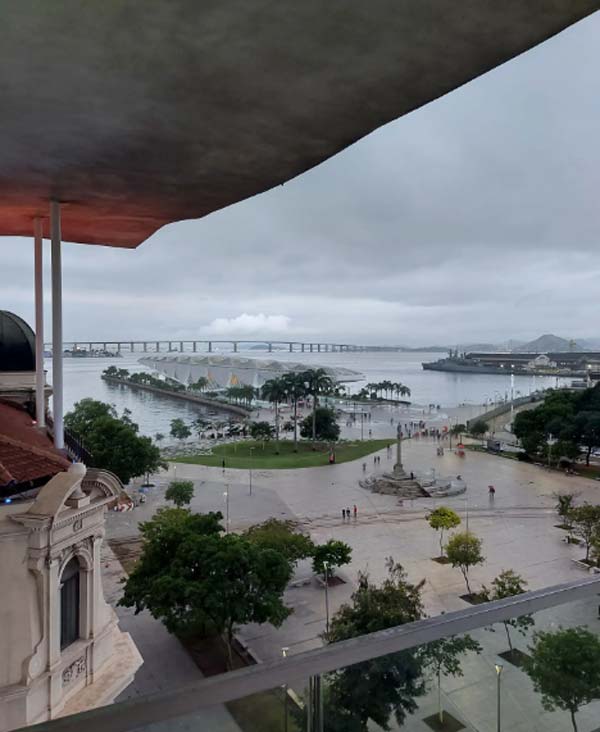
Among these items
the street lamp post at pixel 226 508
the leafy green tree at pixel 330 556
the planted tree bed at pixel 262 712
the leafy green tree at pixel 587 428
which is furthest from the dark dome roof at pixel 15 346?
the leafy green tree at pixel 587 428

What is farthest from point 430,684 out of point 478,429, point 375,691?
point 478,429

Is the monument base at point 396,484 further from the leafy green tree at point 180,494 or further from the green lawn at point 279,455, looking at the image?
the leafy green tree at point 180,494

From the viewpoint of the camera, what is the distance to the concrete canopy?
6.50 feet

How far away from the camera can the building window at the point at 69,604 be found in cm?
592

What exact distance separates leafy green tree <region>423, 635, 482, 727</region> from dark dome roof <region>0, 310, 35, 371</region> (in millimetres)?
8895

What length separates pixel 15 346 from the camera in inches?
361

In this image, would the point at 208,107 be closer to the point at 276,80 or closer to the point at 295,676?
the point at 276,80

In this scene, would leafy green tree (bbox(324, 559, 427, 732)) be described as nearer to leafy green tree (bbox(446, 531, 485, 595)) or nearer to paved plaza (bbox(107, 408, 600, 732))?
paved plaza (bbox(107, 408, 600, 732))

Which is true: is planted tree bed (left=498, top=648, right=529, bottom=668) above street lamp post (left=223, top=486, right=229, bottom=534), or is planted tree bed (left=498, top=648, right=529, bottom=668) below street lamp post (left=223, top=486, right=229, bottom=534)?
above

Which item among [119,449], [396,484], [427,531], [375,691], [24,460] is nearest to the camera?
[375,691]

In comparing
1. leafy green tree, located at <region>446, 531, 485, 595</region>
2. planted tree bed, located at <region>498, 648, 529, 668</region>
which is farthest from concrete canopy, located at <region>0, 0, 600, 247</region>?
leafy green tree, located at <region>446, 531, 485, 595</region>

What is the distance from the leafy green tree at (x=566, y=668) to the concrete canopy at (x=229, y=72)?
2558 millimetres

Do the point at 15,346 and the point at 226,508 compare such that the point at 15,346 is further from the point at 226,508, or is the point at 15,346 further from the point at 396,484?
the point at 396,484

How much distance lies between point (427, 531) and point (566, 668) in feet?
63.8
